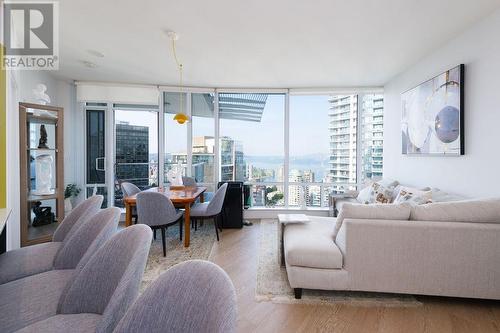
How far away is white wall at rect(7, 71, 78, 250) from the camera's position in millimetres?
2375

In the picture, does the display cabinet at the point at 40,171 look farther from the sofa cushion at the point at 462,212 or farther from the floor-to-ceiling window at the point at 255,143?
the sofa cushion at the point at 462,212

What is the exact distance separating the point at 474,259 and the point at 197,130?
4313mm

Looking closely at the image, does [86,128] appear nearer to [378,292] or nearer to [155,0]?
[155,0]

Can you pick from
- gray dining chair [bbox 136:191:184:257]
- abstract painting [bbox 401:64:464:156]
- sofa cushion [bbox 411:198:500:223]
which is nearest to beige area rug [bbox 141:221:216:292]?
gray dining chair [bbox 136:191:184:257]

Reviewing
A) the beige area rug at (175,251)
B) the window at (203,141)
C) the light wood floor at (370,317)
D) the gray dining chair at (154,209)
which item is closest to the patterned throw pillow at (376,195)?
the light wood floor at (370,317)

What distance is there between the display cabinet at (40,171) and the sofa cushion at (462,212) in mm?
3956

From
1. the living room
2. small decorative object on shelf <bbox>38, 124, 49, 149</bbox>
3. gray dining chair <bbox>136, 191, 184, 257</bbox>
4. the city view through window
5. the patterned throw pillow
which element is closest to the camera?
the living room

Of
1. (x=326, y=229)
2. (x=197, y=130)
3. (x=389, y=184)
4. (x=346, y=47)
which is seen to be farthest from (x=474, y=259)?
(x=197, y=130)

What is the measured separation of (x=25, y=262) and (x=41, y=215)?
1.88 m

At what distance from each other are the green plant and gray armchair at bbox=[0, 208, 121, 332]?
302 centimetres

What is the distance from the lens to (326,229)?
2.53 meters

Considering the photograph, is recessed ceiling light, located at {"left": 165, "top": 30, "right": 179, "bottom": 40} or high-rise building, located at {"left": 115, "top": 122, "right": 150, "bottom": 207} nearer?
recessed ceiling light, located at {"left": 165, "top": 30, "right": 179, "bottom": 40}

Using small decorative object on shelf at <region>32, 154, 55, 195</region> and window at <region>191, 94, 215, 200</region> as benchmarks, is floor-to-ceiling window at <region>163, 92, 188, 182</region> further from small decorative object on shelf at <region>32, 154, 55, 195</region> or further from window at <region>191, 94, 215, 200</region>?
small decorative object on shelf at <region>32, 154, 55, 195</region>

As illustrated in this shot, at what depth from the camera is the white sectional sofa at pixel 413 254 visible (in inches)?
73.1
